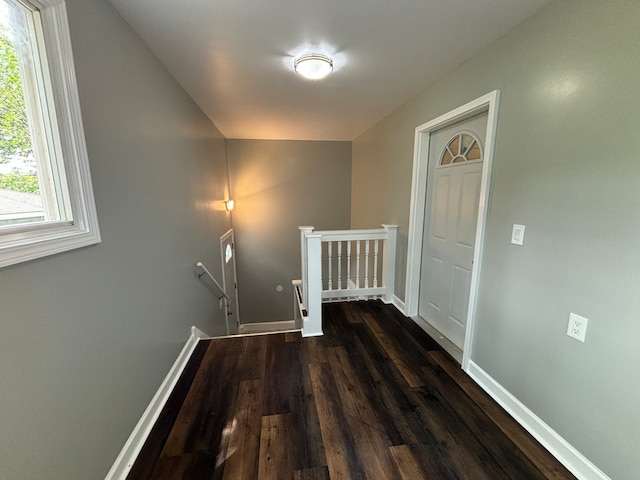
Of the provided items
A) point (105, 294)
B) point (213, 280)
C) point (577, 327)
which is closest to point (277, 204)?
point (213, 280)

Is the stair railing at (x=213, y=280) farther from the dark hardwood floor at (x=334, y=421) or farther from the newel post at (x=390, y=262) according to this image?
the newel post at (x=390, y=262)

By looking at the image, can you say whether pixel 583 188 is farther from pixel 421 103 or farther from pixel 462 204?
pixel 421 103

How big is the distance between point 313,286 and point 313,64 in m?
1.87

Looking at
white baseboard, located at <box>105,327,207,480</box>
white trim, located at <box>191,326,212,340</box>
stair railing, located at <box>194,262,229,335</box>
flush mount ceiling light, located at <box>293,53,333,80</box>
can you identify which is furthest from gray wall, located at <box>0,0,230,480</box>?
flush mount ceiling light, located at <box>293,53,333,80</box>

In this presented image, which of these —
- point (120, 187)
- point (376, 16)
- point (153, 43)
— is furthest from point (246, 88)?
point (120, 187)

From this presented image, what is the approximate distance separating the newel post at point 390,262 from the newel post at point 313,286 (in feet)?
3.43

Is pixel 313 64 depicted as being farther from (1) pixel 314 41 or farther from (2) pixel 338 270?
(2) pixel 338 270

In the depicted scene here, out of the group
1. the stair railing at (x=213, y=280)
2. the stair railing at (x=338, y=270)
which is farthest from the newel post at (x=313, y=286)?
the stair railing at (x=213, y=280)

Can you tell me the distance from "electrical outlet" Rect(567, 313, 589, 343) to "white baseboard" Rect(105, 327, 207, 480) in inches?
94.7

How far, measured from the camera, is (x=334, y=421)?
1.59 meters

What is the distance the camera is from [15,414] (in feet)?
2.67

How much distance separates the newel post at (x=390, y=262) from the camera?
314 cm

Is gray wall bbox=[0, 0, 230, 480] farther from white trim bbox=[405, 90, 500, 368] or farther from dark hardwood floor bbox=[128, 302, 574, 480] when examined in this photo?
white trim bbox=[405, 90, 500, 368]

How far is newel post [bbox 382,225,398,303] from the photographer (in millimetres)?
3137
